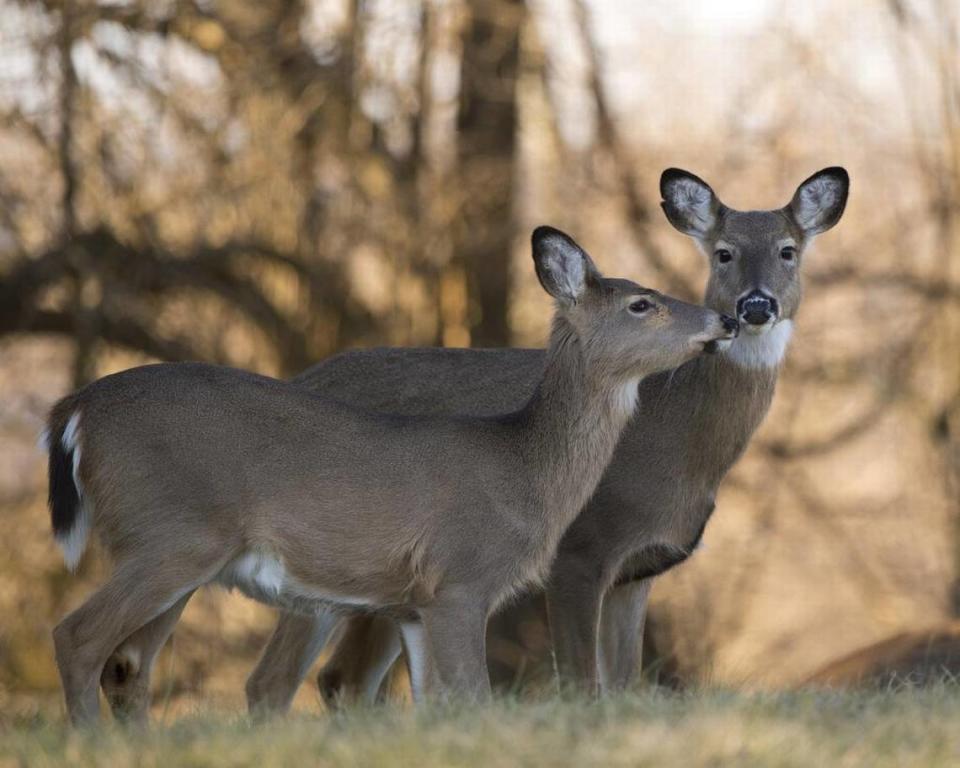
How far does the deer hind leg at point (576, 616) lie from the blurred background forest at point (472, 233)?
3024 millimetres

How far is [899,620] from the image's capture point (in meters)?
15.4

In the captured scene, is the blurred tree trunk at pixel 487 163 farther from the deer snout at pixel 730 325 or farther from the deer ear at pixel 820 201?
the deer snout at pixel 730 325

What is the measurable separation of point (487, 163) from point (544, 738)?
9276 mm

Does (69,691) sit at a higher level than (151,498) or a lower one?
lower

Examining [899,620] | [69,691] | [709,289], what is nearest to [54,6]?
[709,289]

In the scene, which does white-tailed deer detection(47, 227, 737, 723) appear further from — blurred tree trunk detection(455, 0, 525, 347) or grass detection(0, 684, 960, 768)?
blurred tree trunk detection(455, 0, 525, 347)

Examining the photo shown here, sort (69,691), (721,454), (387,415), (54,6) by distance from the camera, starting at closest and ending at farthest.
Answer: (69,691) < (387,415) < (721,454) < (54,6)

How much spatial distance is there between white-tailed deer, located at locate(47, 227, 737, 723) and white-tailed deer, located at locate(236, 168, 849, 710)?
0.59m

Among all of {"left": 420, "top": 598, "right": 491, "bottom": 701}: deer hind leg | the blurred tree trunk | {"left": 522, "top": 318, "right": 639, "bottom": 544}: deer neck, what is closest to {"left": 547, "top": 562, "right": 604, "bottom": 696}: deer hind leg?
{"left": 522, "top": 318, "right": 639, "bottom": 544}: deer neck

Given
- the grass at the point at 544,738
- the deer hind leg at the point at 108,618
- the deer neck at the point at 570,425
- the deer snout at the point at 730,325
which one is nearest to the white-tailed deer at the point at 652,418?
the deer snout at the point at 730,325

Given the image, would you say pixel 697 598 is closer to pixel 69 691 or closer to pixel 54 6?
pixel 54 6

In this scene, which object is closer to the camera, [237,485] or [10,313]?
[237,485]

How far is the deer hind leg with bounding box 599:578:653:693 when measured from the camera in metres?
8.72

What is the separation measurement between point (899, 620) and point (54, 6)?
822cm
